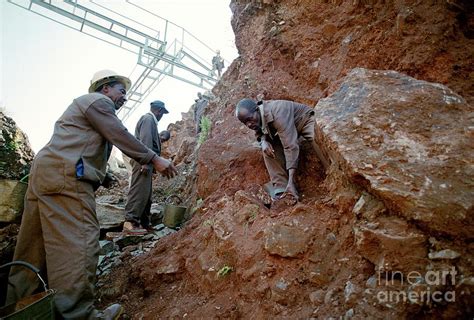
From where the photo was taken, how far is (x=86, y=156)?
246 centimetres

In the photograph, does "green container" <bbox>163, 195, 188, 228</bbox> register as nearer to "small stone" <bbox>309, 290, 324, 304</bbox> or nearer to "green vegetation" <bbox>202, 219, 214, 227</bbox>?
"green vegetation" <bbox>202, 219, 214, 227</bbox>

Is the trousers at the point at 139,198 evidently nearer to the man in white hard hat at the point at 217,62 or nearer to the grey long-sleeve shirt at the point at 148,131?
the grey long-sleeve shirt at the point at 148,131

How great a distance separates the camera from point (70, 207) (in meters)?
2.28

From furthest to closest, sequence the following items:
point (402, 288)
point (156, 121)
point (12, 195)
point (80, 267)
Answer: point (156, 121) < point (12, 195) < point (80, 267) < point (402, 288)

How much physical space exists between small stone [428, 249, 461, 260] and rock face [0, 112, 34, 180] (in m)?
3.67

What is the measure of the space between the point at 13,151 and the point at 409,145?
3.86m

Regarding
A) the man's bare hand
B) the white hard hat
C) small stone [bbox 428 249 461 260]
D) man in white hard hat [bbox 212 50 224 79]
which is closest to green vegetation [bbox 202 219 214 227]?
the man's bare hand

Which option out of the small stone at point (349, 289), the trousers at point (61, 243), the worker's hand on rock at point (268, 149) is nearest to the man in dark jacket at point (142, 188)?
the worker's hand on rock at point (268, 149)

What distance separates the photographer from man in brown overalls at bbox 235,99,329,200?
132 inches

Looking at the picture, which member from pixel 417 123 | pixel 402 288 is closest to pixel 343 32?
pixel 417 123

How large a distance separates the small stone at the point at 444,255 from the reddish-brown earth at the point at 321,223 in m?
0.02

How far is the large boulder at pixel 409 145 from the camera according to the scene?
1.67 m

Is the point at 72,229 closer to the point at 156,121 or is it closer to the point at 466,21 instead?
the point at 156,121

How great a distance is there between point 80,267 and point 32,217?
610 mm
